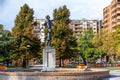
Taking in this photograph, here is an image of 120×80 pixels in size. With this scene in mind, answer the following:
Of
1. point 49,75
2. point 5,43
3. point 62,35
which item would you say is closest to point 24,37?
point 5,43

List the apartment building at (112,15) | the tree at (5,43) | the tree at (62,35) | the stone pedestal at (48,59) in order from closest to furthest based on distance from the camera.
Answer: the stone pedestal at (48,59), the tree at (5,43), the tree at (62,35), the apartment building at (112,15)

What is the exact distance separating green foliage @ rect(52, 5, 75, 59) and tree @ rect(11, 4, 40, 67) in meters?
3.60

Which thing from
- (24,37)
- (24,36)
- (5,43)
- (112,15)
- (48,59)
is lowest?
(48,59)

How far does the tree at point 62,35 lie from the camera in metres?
65.2

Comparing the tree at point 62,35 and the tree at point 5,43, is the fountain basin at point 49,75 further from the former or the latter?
the tree at point 62,35

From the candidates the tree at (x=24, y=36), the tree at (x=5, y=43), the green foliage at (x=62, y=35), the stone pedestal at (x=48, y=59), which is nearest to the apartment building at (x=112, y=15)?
the green foliage at (x=62, y=35)

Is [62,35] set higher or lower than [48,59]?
higher

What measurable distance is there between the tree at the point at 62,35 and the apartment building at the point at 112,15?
68.5 m

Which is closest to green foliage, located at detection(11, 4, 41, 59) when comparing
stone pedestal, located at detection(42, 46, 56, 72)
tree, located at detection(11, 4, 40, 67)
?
tree, located at detection(11, 4, 40, 67)

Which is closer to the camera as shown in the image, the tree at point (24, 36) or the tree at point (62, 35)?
the tree at point (24, 36)

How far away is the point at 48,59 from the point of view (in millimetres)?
34594

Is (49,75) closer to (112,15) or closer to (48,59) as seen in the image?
(48,59)

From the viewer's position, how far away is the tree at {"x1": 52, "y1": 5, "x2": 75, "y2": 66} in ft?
214

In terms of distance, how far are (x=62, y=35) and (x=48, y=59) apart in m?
32.1
